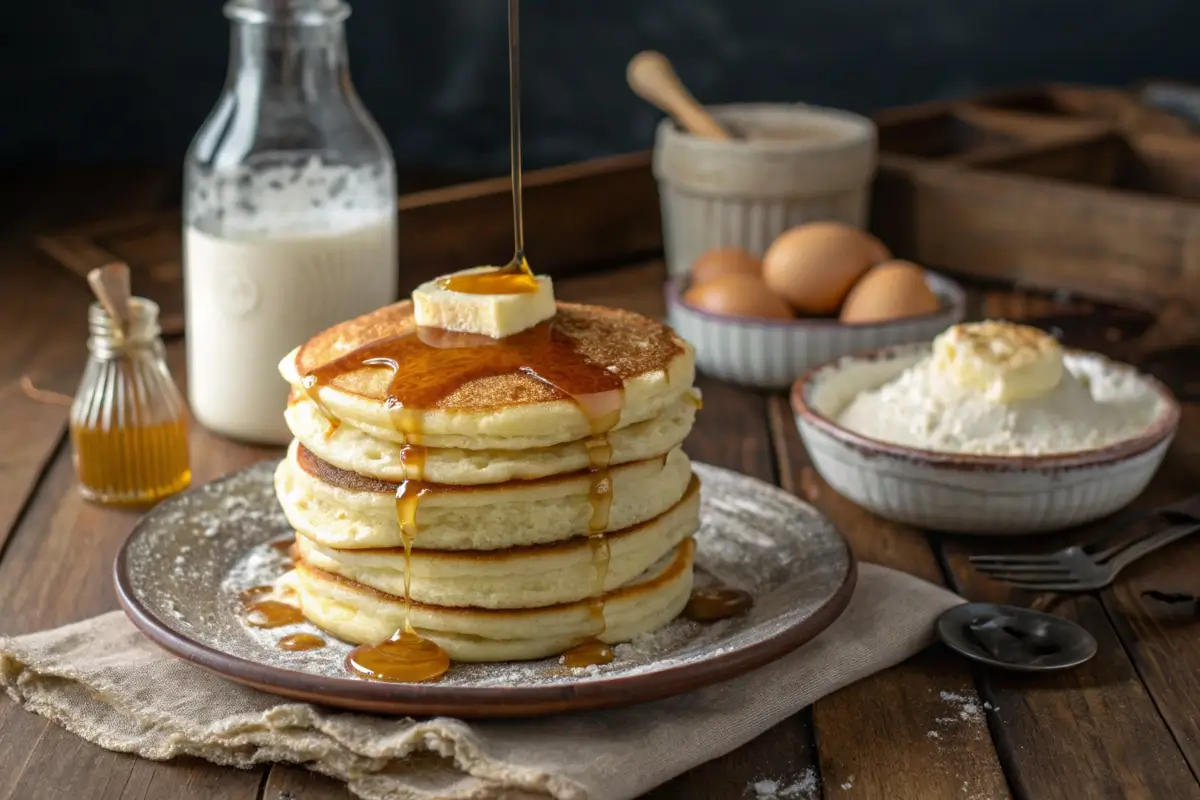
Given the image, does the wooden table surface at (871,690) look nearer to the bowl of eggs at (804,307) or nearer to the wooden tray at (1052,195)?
the bowl of eggs at (804,307)

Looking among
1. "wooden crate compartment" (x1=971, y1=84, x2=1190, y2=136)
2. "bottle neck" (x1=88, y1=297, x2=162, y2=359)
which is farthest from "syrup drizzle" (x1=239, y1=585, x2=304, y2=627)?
"wooden crate compartment" (x1=971, y1=84, x2=1190, y2=136)

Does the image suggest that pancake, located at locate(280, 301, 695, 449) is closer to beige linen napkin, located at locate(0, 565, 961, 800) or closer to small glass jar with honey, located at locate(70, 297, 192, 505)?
beige linen napkin, located at locate(0, 565, 961, 800)

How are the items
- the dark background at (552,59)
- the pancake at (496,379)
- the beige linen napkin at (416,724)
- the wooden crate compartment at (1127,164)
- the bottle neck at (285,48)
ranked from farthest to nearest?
the dark background at (552,59)
the wooden crate compartment at (1127,164)
the bottle neck at (285,48)
the pancake at (496,379)
the beige linen napkin at (416,724)

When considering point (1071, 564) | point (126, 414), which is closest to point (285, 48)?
point (126, 414)

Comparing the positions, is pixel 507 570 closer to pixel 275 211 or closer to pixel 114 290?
pixel 114 290

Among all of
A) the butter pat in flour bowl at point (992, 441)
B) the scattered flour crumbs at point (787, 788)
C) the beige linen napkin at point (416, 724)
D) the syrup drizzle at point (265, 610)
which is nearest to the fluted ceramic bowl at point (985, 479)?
the butter pat in flour bowl at point (992, 441)

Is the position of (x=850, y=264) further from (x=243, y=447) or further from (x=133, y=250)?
(x=133, y=250)
